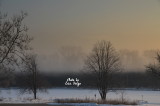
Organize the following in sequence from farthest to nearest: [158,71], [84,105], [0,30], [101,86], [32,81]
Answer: [32,81] < [101,86] < [158,71] < [84,105] < [0,30]

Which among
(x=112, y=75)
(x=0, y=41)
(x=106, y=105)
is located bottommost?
(x=106, y=105)

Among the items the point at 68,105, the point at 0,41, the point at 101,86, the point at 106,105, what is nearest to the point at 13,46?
the point at 0,41

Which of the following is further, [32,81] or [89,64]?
[32,81]

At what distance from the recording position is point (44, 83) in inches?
2192

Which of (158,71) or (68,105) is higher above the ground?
(158,71)

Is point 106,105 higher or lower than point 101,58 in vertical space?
lower

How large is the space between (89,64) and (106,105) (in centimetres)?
1393

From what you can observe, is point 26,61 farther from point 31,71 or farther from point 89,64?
point 31,71

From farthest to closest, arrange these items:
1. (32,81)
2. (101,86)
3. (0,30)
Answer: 1. (32,81)
2. (101,86)
3. (0,30)

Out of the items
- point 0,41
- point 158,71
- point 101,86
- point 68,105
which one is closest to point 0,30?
point 0,41

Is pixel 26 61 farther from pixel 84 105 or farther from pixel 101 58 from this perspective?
pixel 101 58

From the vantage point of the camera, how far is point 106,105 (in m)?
30.3

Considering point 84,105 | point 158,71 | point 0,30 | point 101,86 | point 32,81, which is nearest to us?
point 0,30

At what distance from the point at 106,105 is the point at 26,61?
9.07 metres
